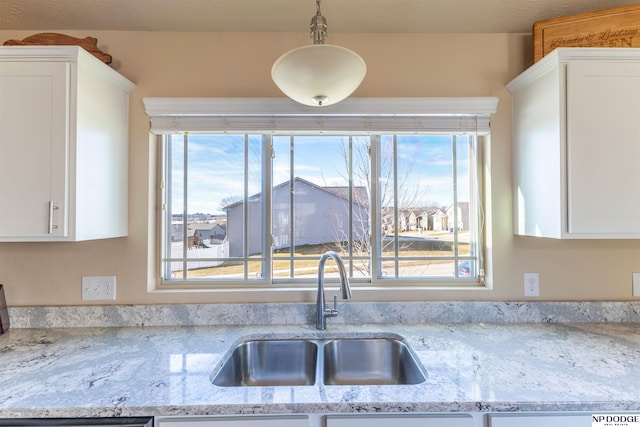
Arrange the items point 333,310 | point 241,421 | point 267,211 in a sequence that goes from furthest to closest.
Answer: point 267,211 < point 333,310 < point 241,421

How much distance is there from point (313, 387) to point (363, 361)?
1.67 ft

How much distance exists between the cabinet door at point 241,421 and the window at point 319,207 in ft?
2.49

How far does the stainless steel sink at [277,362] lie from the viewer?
1.34 metres

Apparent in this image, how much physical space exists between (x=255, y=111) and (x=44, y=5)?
103 centimetres

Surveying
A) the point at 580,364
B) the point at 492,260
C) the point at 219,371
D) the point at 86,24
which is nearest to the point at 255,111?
the point at 86,24

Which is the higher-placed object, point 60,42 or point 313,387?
point 60,42

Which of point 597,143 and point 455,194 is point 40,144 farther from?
point 597,143

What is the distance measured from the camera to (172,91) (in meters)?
1.52

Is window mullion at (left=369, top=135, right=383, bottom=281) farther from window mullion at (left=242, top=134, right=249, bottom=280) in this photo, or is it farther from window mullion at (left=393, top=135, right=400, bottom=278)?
window mullion at (left=242, top=134, right=249, bottom=280)

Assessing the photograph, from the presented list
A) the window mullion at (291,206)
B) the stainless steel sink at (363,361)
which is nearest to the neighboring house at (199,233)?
the window mullion at (291,206)

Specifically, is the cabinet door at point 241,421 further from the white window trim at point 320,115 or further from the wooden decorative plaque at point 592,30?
the wooden decorative plaque at point 592,30

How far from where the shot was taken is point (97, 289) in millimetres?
1477

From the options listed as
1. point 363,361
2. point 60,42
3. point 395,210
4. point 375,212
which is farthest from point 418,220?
point 60,42

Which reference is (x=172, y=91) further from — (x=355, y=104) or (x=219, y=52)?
(x=355, y=104)
